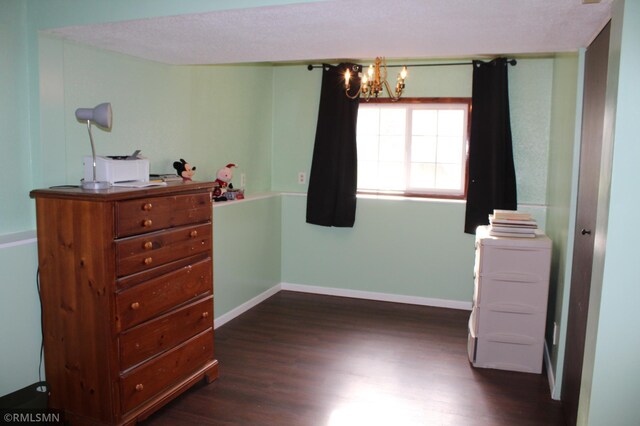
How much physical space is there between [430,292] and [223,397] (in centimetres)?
249

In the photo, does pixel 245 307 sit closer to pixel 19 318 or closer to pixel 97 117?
pixel 19 318

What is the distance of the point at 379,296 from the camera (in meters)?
5.07

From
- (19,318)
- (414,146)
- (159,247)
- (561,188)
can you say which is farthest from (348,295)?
(19,318)

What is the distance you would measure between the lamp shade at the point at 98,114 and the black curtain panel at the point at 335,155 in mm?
2628

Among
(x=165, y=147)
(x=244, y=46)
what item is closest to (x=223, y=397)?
(x=165, y=147)

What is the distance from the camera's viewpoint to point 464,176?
4801 mm

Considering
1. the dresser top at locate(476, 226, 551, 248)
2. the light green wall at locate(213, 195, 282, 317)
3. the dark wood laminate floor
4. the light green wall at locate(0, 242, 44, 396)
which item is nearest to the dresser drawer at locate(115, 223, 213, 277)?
the light green wall at locate(0, 242, 44, 396)

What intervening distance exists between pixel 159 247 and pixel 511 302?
7.58 ft

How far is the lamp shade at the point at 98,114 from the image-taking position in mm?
2607

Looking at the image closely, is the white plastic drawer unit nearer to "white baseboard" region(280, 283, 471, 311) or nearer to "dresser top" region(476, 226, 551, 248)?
"dresser top" region(476, 226, 551, 248)

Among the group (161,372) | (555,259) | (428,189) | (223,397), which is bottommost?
(223,397)

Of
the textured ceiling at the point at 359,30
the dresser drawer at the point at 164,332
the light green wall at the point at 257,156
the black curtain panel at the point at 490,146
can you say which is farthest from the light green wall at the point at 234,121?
the black curtain panel at the point at 490,146

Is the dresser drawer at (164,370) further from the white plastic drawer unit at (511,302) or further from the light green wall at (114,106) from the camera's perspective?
the white plastic drawer unit at (511,302)

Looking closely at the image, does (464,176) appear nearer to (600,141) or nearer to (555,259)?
(555,259)
